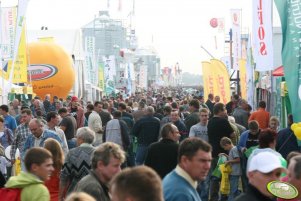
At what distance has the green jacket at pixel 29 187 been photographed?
18.4 feet

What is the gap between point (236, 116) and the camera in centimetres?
1609

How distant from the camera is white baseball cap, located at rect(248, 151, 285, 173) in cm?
445

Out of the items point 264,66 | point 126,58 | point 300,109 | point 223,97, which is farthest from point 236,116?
point 126,58

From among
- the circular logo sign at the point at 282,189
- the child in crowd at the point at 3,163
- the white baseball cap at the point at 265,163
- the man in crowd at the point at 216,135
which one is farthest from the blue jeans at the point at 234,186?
the white baseball cap at the point at 265,163

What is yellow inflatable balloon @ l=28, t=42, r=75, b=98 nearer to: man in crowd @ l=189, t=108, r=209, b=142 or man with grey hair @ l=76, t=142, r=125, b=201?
man in crowd @ l=189, t=108, r=209, b=142

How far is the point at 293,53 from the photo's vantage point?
32.3 feet

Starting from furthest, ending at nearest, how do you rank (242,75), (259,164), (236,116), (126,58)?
(126,58) < (242,75) < (236,116) < (259,164)

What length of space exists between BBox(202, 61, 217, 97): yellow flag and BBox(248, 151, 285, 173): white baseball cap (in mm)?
20729

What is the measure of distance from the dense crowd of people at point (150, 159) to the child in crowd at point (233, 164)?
0.05 ft

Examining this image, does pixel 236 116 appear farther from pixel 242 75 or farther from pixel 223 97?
pixel 242 75

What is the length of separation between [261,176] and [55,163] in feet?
11.8

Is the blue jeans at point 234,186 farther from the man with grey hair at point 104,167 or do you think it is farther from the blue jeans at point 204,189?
the man with grey hair at point 104,167

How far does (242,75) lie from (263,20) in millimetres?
12933

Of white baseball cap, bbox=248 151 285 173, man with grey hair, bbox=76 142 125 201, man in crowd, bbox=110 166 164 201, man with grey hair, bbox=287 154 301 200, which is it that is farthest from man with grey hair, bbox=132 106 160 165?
man in crowd, bbox=110 166 164 201
